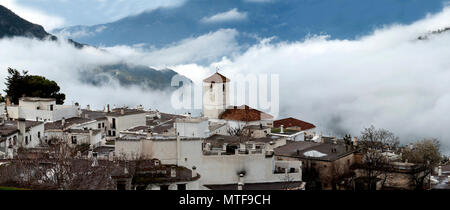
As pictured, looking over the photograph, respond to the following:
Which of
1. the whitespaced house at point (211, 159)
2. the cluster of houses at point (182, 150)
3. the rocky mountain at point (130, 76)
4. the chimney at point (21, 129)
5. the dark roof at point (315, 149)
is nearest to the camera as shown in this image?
the cluster of houses at point (182, 150)

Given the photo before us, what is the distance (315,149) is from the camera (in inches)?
1243

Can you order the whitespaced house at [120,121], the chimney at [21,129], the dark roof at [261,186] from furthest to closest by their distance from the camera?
the whitespaced house at [120,121]
the chimney at [21,129]
the dark roof at [261,186]

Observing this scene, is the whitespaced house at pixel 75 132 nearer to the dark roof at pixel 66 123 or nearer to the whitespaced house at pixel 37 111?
the dark roof at pixel 66 123

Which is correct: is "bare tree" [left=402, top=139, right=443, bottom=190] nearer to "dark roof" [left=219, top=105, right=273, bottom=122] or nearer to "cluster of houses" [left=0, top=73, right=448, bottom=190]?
"cluster of houses" [left=0, top=73, right=448, bottom=190]

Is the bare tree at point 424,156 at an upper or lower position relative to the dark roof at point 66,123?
lower

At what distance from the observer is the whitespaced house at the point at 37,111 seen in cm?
4228

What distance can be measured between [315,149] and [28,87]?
34219 mm

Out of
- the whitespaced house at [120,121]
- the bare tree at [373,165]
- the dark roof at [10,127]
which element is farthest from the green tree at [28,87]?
the bare tree at [373,165]

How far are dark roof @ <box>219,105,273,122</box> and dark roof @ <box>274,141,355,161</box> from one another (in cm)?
1798

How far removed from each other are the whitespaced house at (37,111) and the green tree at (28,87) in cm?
727

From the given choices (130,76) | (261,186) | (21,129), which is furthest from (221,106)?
(130,76)

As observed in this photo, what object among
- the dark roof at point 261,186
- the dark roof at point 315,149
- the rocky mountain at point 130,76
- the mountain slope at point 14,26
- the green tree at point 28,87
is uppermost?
the mountain slope at point 14,26

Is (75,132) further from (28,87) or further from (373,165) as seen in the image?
(373,165)
